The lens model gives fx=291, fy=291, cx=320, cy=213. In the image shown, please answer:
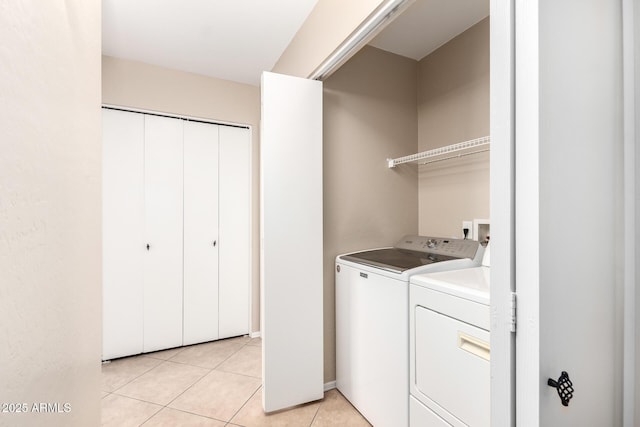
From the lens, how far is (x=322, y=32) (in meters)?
1.83

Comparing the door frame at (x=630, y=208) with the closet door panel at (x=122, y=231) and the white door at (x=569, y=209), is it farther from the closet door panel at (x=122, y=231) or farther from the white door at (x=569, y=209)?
the closet door panel at (x=122, y=231)

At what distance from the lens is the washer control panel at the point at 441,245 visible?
174 cm

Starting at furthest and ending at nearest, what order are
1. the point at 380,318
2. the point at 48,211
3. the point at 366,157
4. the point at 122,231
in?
A: the point at 122,231 → the point at 366,157 → the point at 380,318 → the point at 48,211

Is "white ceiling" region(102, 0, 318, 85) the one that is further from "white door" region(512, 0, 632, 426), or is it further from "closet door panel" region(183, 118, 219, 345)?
"white door" region(512, 0, 632, 426)

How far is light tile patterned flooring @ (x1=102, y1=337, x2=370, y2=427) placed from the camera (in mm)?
1816

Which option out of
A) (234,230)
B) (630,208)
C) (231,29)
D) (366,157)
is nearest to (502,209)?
(630,208)

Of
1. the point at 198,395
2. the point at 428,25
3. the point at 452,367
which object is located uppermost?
the point at 428,25

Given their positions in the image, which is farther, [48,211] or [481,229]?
[481,229]

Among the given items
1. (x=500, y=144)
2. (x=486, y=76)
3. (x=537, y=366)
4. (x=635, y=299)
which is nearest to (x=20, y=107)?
(x=500, y=144)

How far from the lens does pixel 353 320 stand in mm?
1946

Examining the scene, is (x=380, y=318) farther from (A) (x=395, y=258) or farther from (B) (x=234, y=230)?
(B) (x=234, y=230)

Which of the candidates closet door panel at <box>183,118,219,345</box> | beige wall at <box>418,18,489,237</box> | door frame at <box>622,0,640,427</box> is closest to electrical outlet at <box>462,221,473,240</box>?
beige wall at <box>418,18,489,237</box>

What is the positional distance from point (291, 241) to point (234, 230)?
136 centimetres

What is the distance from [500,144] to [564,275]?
13.9 inches
